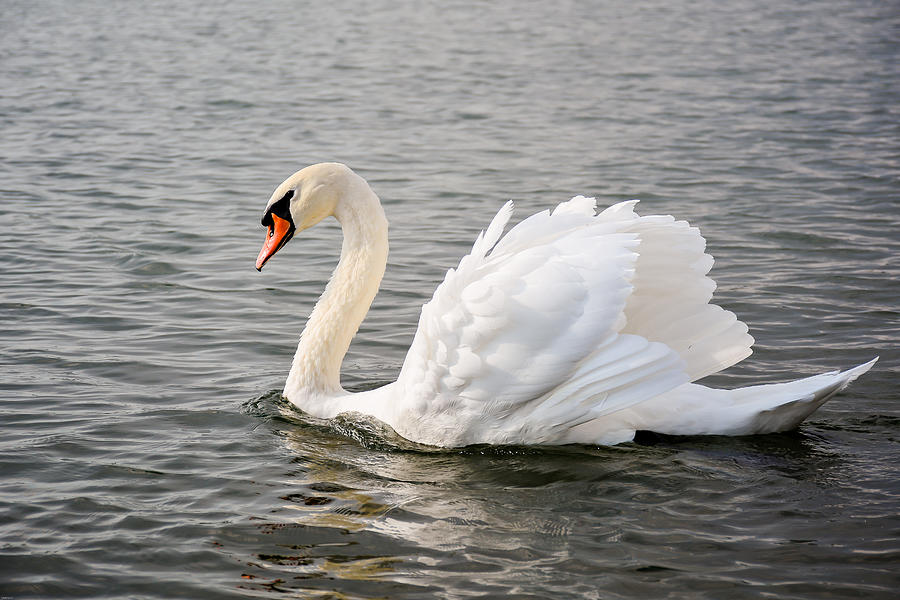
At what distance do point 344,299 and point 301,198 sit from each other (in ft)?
2.03

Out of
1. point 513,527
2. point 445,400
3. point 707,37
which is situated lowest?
point 513,527

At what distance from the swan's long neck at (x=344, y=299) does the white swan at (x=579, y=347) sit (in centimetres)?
30

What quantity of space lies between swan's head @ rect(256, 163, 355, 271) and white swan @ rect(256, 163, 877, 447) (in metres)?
1.04

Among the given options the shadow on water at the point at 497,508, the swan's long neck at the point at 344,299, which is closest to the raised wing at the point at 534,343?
the shadow on water at the point at 497,508

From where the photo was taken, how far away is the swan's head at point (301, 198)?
6.27 m

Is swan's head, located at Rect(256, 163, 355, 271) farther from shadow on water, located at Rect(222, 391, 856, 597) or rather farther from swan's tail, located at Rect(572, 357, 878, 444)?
swan's tail, located at Rect(572, 357, 878, 444)

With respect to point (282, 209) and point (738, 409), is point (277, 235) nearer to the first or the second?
point (282, 209)

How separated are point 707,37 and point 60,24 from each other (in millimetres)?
13279

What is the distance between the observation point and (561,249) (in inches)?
209

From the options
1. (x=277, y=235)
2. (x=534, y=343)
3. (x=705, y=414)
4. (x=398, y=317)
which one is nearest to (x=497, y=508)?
(x=534, y=343)

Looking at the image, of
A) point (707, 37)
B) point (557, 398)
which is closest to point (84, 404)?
point (557, 398)

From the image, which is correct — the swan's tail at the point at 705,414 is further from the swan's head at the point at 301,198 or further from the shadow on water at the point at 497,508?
the swan's head at the point at 301,198

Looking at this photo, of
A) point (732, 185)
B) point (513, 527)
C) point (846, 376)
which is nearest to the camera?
point (513, 527)

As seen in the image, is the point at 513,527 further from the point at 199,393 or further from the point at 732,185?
the point at 732,185
